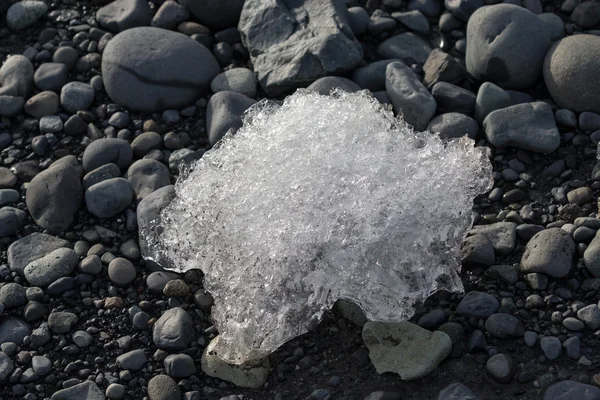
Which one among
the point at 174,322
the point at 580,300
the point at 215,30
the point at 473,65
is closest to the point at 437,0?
the point at 473,65

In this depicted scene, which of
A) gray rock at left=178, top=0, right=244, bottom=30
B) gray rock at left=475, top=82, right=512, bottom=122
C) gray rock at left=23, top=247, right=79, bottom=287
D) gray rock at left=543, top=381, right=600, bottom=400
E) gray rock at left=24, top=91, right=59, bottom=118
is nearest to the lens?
gray rock at left=543, top=381, right=600, bottom=400

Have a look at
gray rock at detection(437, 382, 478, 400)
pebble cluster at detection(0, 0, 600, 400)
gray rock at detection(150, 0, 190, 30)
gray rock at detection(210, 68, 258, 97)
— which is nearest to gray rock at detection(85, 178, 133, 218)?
pebble cluster at detection(0, 0, 600, 400)

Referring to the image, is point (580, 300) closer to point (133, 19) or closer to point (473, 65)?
point (473, 65)

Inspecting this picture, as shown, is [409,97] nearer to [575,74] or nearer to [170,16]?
[575,74]

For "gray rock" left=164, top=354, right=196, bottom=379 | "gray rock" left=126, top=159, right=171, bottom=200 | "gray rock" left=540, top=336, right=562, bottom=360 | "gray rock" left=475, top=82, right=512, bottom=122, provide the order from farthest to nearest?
"gray rock" left=475, top=82, right=512, bottom=122 → "gray rock" left=126, top=159, right=171, bottom=200 → "gray rock" left=164, top=354, right=196, bottom=379 → "gray rock" left=540, top=336, right=562, bottom=360

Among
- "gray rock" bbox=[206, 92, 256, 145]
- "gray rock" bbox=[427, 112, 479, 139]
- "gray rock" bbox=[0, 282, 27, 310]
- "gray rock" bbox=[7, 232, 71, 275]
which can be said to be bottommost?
"gray rock" bbox=[0, 282, 27, 310]

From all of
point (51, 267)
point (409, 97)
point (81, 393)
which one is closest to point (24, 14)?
point (51, 267)

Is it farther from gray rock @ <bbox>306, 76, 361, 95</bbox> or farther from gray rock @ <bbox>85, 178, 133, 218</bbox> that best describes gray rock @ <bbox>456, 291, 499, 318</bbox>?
gray rock @ <bbox>85, 178, 133, 218</bbox>
